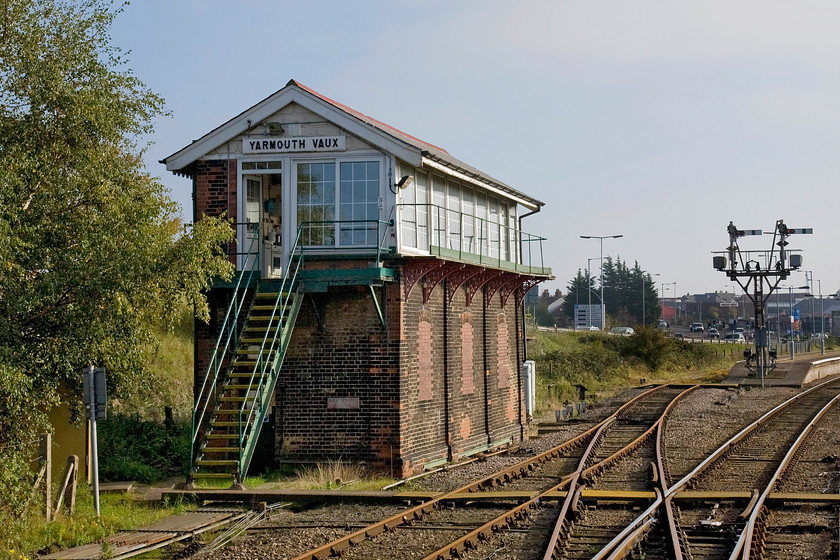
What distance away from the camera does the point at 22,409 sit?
1205cm

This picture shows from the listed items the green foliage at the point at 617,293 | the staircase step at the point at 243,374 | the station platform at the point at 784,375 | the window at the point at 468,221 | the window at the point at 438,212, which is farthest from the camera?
the green foliage at the point at 617,293

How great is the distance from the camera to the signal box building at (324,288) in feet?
54.3

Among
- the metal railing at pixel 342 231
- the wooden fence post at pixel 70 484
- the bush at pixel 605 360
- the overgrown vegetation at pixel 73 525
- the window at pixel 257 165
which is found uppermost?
the window at pixel 257 165

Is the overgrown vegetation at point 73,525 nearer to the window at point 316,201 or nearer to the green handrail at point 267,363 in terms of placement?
the green handrail at point 267,363

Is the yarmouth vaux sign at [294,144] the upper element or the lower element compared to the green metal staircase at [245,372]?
upper

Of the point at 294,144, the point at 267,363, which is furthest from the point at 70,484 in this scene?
the point at 294,144

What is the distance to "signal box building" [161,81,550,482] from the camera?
16562 mm

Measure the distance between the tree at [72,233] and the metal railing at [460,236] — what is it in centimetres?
450

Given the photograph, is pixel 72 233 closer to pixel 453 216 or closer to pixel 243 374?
pixel 243 374

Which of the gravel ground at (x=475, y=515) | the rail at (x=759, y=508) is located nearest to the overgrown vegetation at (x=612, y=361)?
the gravel ground at (x=475, y=515)

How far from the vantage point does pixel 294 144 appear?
17.3m

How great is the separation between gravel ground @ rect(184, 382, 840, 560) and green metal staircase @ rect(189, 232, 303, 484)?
2.01m

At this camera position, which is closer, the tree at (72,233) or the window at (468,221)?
the tree at (72,233)

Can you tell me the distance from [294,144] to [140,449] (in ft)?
21.9
